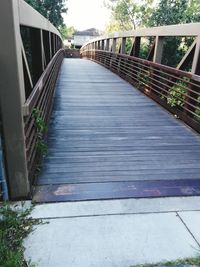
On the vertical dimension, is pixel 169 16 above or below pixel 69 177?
above

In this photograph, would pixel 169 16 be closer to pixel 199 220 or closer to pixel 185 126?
pixel 185 126

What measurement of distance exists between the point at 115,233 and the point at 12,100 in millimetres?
1358

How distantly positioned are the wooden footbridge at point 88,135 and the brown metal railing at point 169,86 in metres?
0.04

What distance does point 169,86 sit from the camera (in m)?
6.16

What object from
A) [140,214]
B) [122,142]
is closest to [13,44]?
[140,214]

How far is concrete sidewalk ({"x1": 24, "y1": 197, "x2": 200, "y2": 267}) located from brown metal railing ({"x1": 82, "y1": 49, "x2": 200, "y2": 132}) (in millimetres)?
2627

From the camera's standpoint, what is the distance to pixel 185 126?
16.8 feet

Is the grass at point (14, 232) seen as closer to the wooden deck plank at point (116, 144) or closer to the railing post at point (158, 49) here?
the wooden deck plank at point (116, 144)

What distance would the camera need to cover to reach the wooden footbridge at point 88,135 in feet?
7.89

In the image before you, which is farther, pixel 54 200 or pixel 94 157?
pixel 94 157

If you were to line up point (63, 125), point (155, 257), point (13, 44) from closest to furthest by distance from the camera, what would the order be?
point (155, 257) → point (13, 44) → point (63, 125)

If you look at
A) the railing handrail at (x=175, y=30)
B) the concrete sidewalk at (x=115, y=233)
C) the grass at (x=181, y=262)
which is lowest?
the concrete sidewalk at (x=115, y=233)

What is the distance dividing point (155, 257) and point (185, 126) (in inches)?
136

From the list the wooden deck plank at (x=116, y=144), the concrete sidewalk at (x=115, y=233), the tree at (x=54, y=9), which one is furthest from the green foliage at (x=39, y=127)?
the tree at (x=54, y=9)
